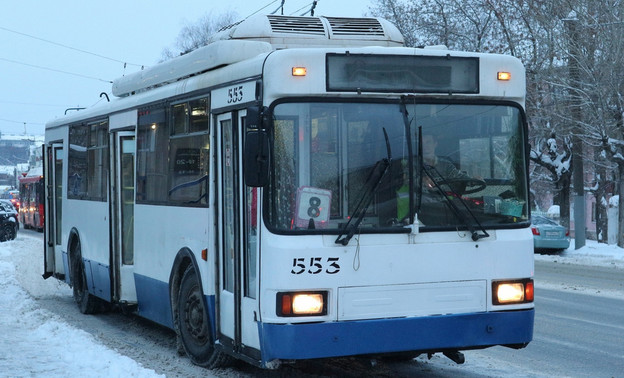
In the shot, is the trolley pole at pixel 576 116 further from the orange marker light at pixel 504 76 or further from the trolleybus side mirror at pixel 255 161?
the trolleybus side mirror at pixel 255 161

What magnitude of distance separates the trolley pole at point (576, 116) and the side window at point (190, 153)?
22.1 m

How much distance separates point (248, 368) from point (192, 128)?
2.31 m

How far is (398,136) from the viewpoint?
25.1 feet

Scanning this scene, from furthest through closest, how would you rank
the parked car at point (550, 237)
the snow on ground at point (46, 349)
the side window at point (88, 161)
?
the parked car at point (550, 237) < the side window at point (88, 161) < the snow on ground at point (46, 349)

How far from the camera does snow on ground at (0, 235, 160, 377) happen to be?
8.84 m

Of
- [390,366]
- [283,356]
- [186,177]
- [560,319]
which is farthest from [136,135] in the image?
[560,319]

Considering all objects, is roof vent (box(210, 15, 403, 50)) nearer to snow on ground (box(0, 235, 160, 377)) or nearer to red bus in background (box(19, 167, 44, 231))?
snow on ground (box(0, 235, 160, 377))

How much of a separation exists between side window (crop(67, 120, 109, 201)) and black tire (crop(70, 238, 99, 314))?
826mm

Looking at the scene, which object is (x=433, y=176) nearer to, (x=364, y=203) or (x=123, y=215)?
(x=364, y=203)

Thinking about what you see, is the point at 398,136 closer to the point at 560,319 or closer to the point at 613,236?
the point at 560,319

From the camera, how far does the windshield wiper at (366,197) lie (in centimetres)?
743

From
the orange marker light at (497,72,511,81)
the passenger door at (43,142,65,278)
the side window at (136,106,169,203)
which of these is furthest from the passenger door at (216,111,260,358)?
the passenger door at (43,142,65,278)

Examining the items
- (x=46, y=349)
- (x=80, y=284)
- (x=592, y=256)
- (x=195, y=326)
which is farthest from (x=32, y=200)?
(x=195, y=326)

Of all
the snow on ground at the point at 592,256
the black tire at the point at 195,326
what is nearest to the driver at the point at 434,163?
the black tire at the point at 195,326
